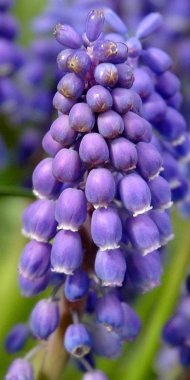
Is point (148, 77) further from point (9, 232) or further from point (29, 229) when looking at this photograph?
point (9, 232)

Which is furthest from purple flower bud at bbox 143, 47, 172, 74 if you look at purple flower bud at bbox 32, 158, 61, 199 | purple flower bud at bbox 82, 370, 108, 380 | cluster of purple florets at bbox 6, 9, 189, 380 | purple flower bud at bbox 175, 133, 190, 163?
purple flower bud at bbox 82, 370, 108, 380

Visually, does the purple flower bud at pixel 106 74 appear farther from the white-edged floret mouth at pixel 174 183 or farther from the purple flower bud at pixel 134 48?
the white-edged floret mouth at pixel 174 183

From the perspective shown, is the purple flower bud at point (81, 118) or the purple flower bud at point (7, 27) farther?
→ the purple flower bud at point (7, 27)

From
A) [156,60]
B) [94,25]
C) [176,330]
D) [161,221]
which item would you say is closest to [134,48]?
[156,60]

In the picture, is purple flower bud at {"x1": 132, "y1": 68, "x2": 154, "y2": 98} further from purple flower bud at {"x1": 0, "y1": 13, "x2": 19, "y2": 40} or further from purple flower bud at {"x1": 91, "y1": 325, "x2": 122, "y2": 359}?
purple flower bud at {"x1": 0, "y1": 13, "x2": 19, "y2": 40}

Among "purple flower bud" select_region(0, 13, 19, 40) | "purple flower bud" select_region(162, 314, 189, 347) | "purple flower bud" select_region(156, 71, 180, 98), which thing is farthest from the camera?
"purple flower bud" select_region(0, 13, 19, 40)

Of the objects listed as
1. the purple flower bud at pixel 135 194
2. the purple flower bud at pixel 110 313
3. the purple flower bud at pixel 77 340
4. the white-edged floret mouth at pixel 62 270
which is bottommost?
→ the purple flower bud at pixel 77 340

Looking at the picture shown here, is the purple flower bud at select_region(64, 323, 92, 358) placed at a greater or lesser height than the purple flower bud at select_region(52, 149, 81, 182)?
lesser

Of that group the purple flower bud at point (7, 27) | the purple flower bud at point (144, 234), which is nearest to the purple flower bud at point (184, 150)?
the purple flower bud at point (144, 234)
